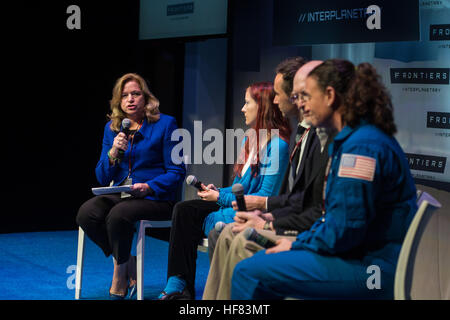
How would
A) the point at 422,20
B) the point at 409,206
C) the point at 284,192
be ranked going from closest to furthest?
the point at 409,206 < the point at 284,192 < the point at 422,20

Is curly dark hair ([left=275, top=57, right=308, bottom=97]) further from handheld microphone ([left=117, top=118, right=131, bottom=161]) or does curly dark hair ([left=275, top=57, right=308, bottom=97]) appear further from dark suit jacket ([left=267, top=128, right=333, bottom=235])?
handheld microphone ([left=117, top=118, right=131, bottom=161])

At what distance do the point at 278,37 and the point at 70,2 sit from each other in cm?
263

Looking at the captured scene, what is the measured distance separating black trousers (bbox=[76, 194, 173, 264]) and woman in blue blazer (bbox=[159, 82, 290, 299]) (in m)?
0.37

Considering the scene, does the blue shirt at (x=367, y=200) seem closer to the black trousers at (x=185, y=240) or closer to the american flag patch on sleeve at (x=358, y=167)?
the american flag patch on sleeve at (x=358, y=167)

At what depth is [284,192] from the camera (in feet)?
11.3

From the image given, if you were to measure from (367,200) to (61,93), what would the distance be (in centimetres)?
499

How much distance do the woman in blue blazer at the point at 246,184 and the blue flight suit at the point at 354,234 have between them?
1.18 m

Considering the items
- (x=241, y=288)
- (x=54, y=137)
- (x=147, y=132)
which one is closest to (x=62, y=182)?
(x=54, y=137)

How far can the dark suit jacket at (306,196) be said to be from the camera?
9.04 ft

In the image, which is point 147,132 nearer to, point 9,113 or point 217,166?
point 217,166

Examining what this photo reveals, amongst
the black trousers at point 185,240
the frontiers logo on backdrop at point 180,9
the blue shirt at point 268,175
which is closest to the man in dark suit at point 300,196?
the blue shirt at point 268,175

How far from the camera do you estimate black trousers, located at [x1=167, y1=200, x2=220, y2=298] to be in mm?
3719

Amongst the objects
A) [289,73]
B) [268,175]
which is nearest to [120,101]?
[268,175]

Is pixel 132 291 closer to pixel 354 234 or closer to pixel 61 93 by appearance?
pixel 354 234
